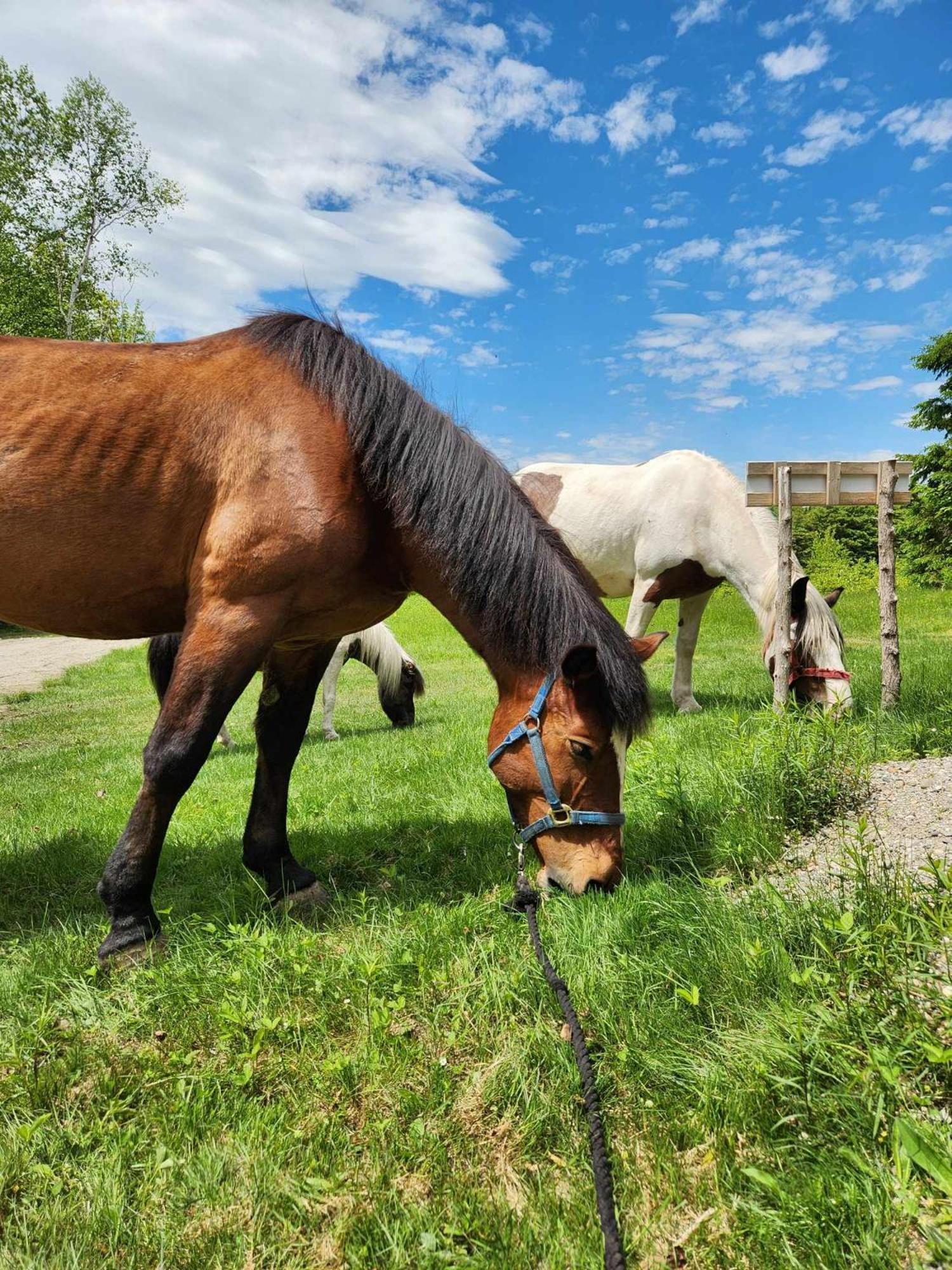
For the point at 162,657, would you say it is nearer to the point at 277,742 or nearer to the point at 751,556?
the point at 277,742

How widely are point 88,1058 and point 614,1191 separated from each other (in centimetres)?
164

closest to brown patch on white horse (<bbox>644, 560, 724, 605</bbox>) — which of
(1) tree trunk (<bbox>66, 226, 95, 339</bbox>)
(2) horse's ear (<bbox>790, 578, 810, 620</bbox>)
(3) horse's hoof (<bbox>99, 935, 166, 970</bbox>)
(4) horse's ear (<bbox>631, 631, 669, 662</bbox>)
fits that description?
(2) horse's ear (<bbox>790, 578, 810, 620</bbox>)

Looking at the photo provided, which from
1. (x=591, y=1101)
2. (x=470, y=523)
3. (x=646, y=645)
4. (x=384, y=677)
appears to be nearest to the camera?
(x=591, y=1101)

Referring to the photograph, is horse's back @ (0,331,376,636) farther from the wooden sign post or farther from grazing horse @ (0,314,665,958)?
the wooden sign post

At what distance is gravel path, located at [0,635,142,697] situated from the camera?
1484cm

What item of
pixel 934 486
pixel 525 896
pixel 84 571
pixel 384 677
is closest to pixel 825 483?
pixel 525 896

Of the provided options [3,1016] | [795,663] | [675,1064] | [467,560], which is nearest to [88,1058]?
[3,1016]

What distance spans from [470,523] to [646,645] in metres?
0.95

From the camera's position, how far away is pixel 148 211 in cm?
2484

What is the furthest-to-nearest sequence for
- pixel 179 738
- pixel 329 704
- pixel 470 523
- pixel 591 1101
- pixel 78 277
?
1. pixel 78 277
2. pixel 329 704
3. pixel 470 523
4. pixel 179 738
5. pixel 591 1101

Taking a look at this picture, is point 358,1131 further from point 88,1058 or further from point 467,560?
point 467,560

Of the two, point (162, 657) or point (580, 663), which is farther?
point (162, 657)

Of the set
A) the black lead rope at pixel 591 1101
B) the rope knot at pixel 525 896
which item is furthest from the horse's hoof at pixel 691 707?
the black lead rope at pixel 591 1101

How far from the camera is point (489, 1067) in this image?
2135mm
